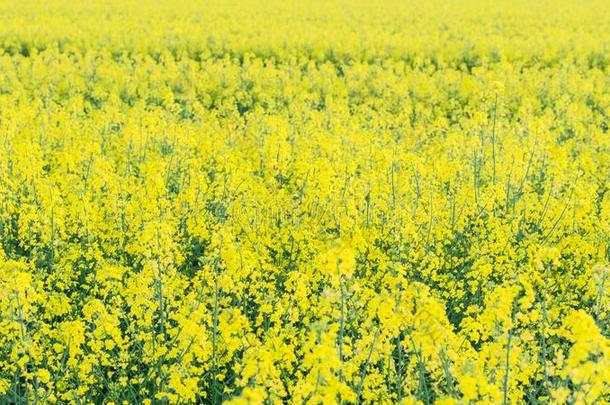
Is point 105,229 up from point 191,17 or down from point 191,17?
down

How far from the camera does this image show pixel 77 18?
2131 centimetres

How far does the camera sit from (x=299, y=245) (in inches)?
214

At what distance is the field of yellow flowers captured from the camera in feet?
11.6

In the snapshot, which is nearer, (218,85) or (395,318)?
(395,318)

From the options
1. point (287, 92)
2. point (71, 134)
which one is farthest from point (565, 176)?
point (287, 92)

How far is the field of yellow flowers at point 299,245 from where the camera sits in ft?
11.6

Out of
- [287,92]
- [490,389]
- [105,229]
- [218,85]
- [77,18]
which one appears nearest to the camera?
[490,389]

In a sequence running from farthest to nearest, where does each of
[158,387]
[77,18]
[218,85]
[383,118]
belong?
[77,18] → [218,85] → [383,118] → [158,387]

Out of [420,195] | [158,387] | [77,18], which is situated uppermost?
[77,18]

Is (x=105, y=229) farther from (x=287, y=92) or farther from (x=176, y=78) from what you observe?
(x=176, y=78)

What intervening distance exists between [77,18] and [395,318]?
2031 cm

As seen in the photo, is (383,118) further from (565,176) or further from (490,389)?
(490,389)

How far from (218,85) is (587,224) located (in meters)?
8.17

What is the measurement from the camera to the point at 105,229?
18.8 ft
